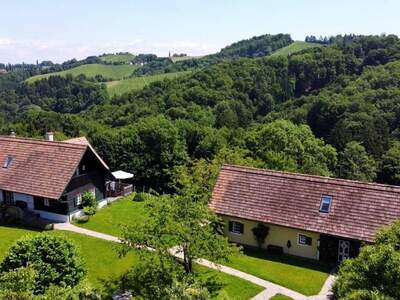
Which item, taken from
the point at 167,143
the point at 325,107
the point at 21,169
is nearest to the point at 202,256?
the point at 21,169

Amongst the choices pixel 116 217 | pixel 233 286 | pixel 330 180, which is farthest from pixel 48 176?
pixel 330 180

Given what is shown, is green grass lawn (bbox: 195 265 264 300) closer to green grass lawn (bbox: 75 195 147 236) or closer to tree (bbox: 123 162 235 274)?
tree (bbox: 123 162 235 274)

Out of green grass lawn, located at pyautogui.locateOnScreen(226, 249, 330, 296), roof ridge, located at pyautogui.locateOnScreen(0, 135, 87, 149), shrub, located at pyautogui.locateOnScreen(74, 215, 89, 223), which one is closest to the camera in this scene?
green grass lawn, located at pyautogui.locateOnScreen(226, 249, 330, 296)

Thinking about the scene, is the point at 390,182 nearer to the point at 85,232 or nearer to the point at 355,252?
the point at 355,252

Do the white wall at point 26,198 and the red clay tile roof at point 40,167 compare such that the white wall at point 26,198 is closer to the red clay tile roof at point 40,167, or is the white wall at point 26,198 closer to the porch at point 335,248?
the red clay tile roof at point 40,167

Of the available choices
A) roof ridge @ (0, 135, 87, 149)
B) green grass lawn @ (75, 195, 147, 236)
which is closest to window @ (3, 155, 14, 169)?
roof ridge @ (0, 135, 87, 149)

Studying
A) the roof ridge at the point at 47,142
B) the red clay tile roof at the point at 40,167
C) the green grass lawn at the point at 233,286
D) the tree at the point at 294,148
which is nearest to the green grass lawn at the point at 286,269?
the green grass lawn at the point at 233,286
